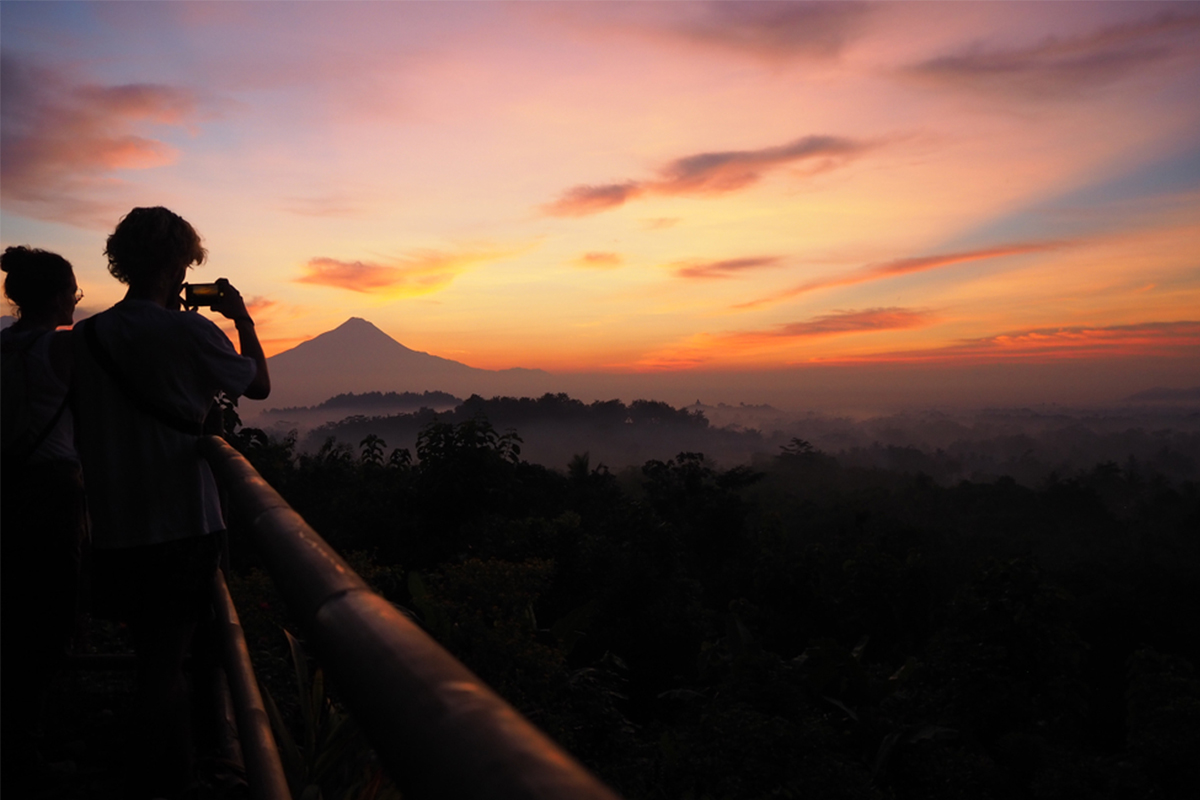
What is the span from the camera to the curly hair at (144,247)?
2115 mm

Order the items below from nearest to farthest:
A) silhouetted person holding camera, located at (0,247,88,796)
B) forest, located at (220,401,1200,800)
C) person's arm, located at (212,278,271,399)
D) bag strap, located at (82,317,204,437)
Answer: bag strap, located at (82,317,204,437)
person's arm, located at (212,278,271,399)
silhouetted person holding camera, located at (0,247,88,796)
forest, located at (220,401,1200,800)

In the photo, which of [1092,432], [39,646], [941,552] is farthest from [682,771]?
[1092,432]

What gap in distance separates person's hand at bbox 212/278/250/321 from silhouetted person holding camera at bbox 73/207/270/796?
212mm

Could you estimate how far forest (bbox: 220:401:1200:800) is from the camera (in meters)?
6.94

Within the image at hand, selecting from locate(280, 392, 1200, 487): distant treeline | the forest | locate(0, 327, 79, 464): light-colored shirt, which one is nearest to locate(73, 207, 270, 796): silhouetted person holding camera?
locate(0, 327, 79, 464): light-colored shirt

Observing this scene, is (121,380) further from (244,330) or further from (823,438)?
(823,438)

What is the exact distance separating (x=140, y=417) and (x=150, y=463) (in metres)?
0.13

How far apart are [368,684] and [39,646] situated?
2.55 m

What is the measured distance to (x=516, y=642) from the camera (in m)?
→ 6.21

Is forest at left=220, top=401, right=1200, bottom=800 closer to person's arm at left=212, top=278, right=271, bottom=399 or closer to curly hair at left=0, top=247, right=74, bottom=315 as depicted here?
person's arm at left=212, top=278, right=271, bottom=399

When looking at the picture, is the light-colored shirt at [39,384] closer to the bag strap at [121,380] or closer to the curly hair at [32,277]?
the curly hair at [32,277]

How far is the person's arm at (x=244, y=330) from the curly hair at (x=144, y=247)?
192mm

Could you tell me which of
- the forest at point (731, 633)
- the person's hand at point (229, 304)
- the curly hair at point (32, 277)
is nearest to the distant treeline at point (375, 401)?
the forest at point (731, 633)

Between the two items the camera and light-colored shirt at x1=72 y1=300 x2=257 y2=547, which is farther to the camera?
the camera
